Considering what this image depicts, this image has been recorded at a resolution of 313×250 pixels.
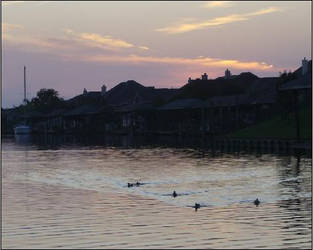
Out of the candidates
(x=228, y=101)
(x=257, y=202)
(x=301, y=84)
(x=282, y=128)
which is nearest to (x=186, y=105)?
(x=228, y=101)

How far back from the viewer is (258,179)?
42.5 metres

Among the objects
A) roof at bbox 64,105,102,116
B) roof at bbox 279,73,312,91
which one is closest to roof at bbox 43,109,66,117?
→ roof at bbox 64,105,102,116

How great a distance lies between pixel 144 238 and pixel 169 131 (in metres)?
103

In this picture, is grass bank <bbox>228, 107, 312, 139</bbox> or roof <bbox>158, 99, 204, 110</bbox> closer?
grass bank <bbox>228, 107, 312, 139</bbox>

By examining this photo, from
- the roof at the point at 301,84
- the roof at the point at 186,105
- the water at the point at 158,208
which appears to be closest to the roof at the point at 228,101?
the roof at the point at 186,105

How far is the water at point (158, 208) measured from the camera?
2222 centimetres

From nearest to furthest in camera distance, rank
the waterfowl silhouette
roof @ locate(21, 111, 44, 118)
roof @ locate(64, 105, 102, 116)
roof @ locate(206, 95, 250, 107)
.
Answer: the waterfowl silhouette, roof @ locate(206, 95, 250, 107), roof @ locate(64, 105, 102, 116), roof @ locate(21, 111, 44, 118)

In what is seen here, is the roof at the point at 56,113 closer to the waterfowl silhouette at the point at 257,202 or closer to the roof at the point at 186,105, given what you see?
the roof at the point at 186,105

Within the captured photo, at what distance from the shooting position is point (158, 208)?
2938 cm

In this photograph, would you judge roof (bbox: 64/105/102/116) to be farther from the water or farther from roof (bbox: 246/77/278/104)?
the water

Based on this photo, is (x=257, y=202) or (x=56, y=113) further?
(x=56, y=113)

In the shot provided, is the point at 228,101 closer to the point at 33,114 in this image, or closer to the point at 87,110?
the point at 87,110

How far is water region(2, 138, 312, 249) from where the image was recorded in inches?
875

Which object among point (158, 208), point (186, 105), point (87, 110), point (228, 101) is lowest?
point (158, 208)
